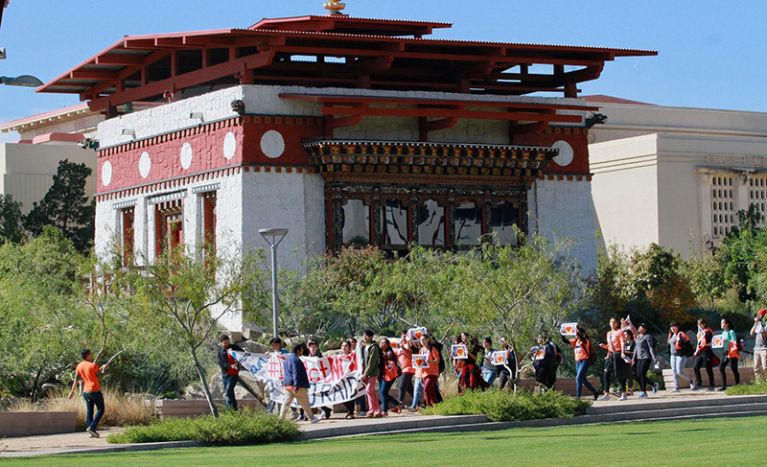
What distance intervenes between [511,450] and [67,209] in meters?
44.2

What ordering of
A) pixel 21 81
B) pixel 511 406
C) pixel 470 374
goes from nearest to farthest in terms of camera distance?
pixel 21 81, pixel 511 406, pixel 470 374


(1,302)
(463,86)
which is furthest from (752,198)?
(1,302)

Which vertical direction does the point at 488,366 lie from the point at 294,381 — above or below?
above

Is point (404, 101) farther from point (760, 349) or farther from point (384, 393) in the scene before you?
point (384, 393)

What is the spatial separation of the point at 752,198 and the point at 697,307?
58.2 ft

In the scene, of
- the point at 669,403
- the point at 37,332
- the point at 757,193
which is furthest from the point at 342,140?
the point at 757,193

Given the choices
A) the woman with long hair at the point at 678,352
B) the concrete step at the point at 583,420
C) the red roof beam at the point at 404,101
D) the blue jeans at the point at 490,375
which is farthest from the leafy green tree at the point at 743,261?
the concrete step at the point at 583,420

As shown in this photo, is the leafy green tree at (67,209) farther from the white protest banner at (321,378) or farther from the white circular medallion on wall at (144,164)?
the white protest banner at (321,378)

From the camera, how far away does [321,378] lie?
3269 cm

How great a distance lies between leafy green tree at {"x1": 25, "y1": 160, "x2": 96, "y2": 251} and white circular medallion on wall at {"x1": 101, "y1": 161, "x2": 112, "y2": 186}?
45.2ft

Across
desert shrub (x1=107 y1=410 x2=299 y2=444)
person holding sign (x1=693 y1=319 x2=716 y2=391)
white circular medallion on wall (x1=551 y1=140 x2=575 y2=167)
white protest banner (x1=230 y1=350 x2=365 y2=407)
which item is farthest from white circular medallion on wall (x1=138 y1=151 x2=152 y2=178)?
desert shrub (x1=107 y1=410 x2=299 y2=444)

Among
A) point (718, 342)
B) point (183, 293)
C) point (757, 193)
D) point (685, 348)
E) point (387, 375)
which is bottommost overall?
point (387, 375)

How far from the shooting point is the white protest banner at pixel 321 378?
107 feet

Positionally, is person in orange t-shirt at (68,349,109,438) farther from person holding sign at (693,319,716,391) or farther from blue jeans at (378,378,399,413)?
person holding sign at (693,319,716,391)
